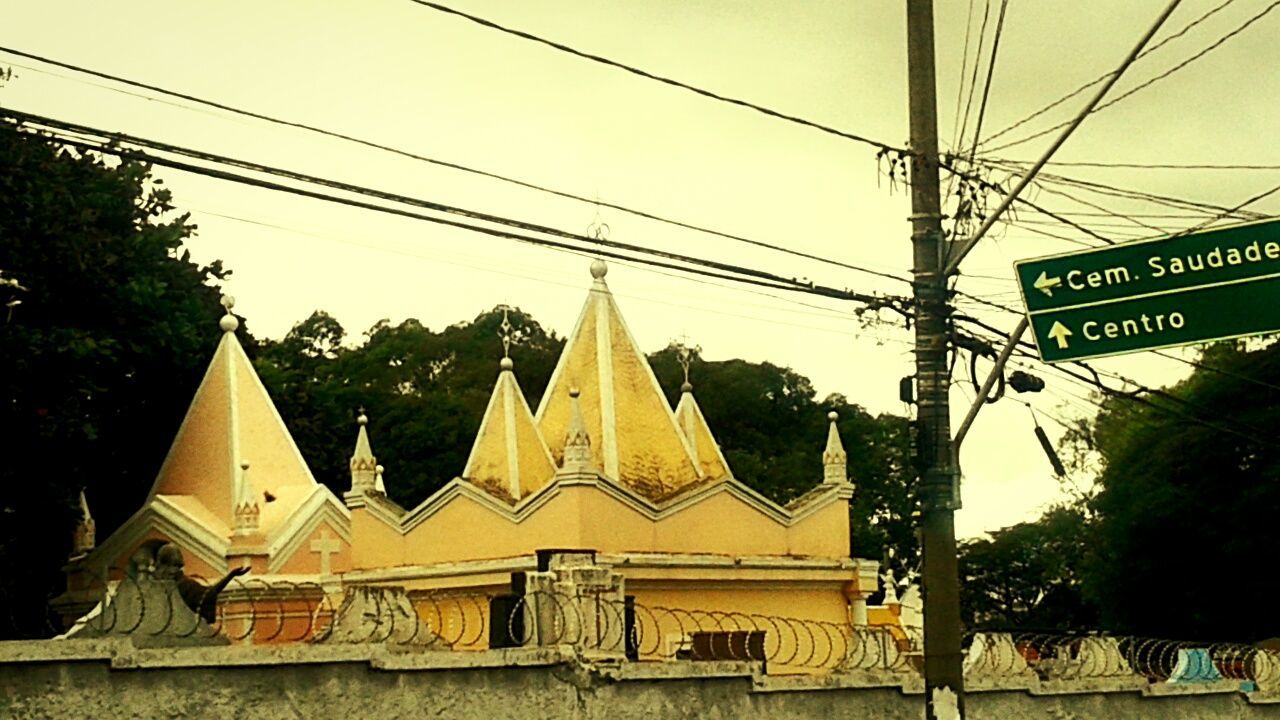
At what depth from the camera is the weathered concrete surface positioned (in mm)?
11852

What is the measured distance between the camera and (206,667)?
1257 centimetres

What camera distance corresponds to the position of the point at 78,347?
28969mm

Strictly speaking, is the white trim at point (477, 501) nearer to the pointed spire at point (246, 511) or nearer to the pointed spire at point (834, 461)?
the pointed spire at point (246, 511)

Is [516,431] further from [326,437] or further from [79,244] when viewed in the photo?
[326,437]

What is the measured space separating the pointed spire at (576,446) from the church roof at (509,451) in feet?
6.29

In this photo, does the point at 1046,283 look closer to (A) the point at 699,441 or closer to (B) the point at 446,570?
(B) the point at 446,570

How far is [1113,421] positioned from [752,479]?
13.2 metres

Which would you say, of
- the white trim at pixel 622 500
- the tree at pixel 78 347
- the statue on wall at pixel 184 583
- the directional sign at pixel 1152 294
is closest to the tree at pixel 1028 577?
the tree at pixel 78 347

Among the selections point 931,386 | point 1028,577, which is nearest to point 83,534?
point 931,386

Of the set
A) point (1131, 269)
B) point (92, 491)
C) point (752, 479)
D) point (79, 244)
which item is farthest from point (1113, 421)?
point (1131, 269)

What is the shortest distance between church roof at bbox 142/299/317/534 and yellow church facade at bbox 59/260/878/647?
33mm

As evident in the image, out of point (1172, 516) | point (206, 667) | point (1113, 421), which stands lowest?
point (206, 667)

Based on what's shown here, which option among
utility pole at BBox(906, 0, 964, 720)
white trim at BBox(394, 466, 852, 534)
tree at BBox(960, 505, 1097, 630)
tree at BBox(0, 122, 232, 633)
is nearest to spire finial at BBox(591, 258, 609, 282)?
white trim at BBox(394, 466, 852, 534)

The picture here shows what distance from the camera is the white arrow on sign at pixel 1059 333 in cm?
1434
